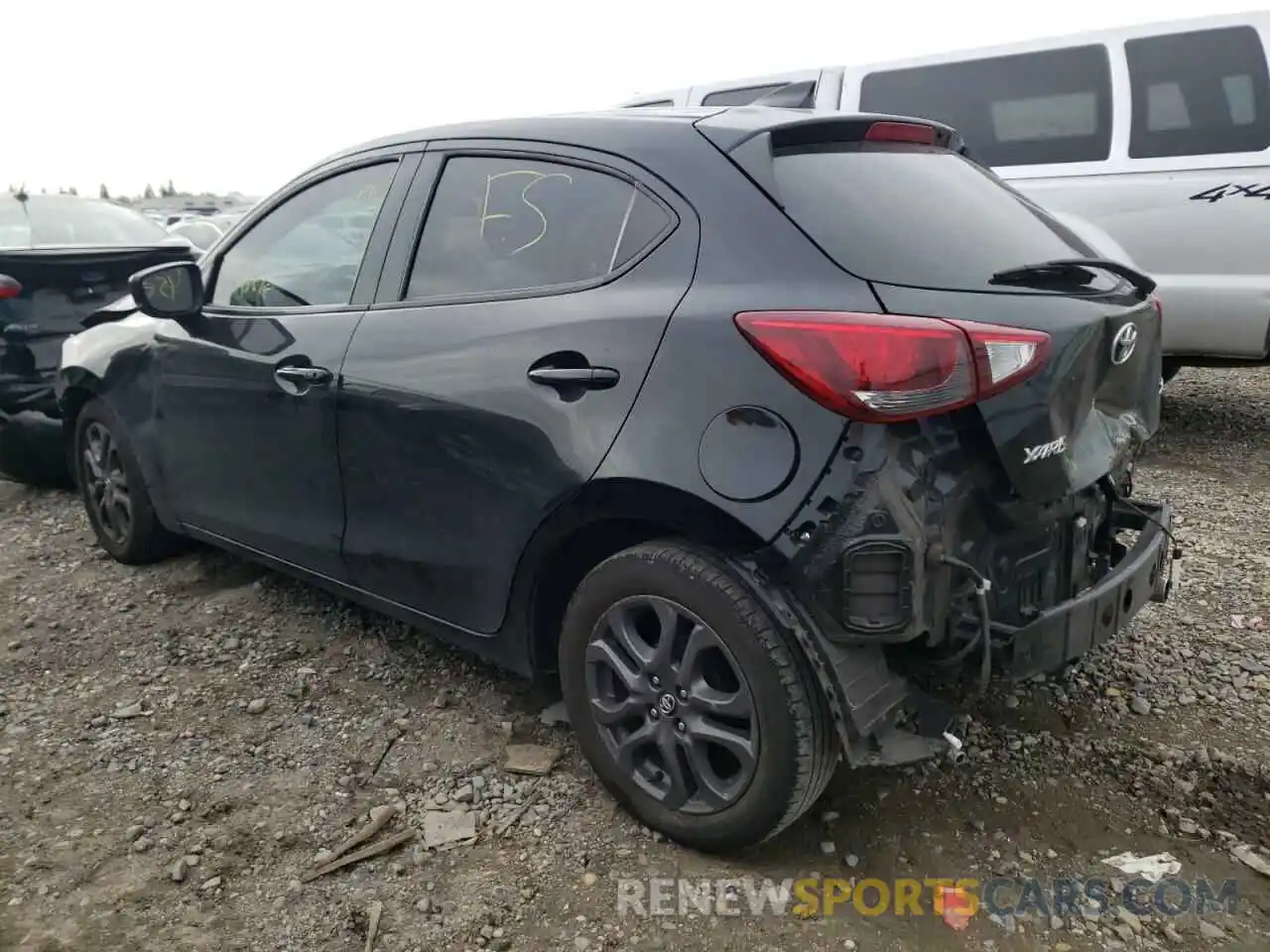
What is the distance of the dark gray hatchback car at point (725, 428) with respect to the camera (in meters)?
2.00

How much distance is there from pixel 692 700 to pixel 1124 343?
4.24 feet

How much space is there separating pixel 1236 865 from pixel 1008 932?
1.99ft

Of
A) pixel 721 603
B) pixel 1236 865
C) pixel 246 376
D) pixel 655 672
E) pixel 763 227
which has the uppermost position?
pixel 763 227

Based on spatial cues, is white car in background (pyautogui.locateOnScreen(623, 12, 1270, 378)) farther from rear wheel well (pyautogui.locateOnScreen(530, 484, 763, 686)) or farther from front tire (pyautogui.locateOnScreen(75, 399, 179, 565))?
front tire (pyautogui.locateOnScreen(75, 399, 179, 565))

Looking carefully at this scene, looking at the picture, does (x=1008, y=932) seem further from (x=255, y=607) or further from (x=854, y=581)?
(x=255, y=607)

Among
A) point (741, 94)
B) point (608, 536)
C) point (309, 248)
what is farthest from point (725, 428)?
point (741, 94)

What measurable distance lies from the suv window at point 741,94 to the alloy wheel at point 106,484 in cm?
458

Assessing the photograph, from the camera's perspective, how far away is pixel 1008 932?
211cm

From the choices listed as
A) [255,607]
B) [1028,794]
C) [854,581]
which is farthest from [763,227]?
[255,607]

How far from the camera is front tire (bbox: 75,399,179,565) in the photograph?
3.99 meters

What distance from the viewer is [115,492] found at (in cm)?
414

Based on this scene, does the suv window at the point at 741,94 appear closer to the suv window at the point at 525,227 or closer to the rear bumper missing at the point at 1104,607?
the suv window at the point at 525,227

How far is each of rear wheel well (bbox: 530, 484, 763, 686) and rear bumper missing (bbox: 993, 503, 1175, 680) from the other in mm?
630

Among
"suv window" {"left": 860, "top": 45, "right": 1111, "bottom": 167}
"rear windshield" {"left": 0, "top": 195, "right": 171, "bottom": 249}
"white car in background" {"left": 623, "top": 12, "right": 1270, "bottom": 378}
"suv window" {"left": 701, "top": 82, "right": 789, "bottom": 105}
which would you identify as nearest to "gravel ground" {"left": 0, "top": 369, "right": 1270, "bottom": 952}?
"white car in background" {"left": 623, "top": 12, "right": 1270, "bottom": 378}
